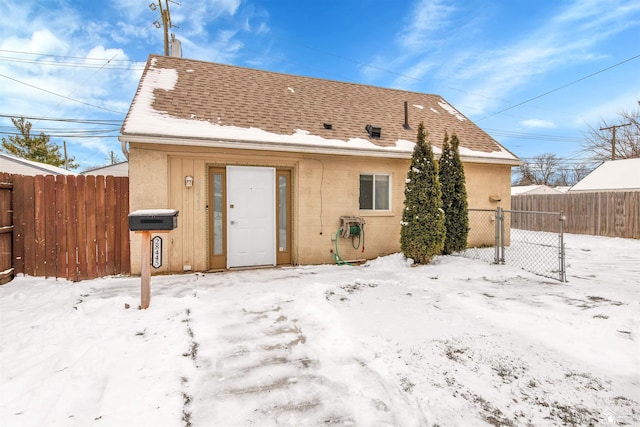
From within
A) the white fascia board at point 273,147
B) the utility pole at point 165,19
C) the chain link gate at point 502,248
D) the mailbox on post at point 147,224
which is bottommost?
the chain link gate at point 502,248

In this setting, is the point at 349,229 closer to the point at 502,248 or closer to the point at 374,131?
the point at 374,131

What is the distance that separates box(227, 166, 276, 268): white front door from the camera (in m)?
6.47

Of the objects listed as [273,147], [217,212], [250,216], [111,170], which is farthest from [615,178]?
[111,170]

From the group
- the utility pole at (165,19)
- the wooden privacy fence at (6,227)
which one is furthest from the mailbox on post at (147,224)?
the utility pole at (165,19)

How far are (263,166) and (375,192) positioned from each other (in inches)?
107

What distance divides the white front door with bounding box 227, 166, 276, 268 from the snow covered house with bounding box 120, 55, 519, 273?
2 cm

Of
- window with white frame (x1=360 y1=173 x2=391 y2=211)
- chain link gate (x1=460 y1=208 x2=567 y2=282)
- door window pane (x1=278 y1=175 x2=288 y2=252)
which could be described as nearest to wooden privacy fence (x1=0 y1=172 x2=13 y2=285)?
door window pane (x1=278 y1=175 x2=288 y2=252)

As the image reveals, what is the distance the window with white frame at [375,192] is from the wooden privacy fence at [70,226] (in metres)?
4.86

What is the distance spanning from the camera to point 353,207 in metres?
7.25

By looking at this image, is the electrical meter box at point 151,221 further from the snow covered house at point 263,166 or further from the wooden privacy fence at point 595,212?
the wooden privacy fence at point 595,212

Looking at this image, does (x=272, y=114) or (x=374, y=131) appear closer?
(x=272, y=114)

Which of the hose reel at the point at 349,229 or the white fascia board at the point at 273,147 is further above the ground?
the white fascia board at the point at 273,147

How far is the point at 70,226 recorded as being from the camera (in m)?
5.41

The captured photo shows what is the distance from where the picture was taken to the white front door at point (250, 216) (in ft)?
21.2
